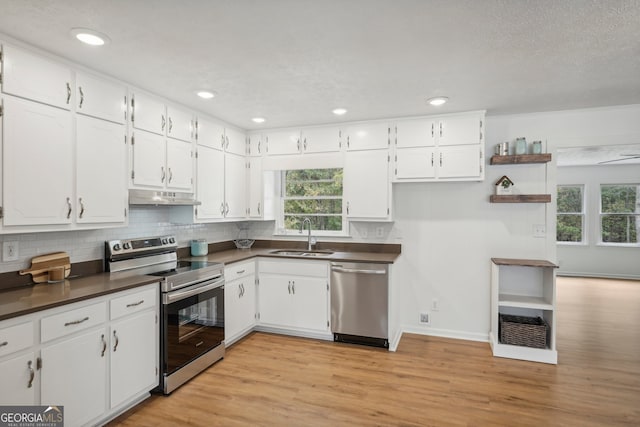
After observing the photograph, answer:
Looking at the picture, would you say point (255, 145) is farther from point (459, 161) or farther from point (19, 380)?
point (19, 380)

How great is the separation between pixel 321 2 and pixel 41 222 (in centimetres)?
216

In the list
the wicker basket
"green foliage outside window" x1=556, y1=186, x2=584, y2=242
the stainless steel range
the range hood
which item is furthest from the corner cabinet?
"green foliage outside window" x1=556, y1=186, x2=584, y2=242

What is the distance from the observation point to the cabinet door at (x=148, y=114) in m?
2.89

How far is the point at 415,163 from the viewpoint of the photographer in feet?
12.6

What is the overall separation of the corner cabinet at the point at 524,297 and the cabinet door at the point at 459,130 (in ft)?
4.23

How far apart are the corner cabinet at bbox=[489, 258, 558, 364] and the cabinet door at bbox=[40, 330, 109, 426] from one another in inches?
134

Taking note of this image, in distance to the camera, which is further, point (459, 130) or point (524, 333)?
point (459, 130)

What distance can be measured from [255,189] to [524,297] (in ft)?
10.8

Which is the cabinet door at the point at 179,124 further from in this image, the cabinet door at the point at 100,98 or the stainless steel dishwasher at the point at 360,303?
the stainless steel dishwasher at the point at 360,303

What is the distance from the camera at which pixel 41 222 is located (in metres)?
2.25

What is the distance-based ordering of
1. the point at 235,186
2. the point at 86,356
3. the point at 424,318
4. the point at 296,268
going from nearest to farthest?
the point at 86,356 → the point at 296,268 → the point at 424,318 → the point at 235,186

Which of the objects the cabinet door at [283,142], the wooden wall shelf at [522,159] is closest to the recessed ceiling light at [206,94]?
the cabinet door at [283,142]

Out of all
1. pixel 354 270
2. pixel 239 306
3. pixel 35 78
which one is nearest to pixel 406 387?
pixel 354 270

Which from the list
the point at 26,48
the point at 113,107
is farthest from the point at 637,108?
the point at 26,48
